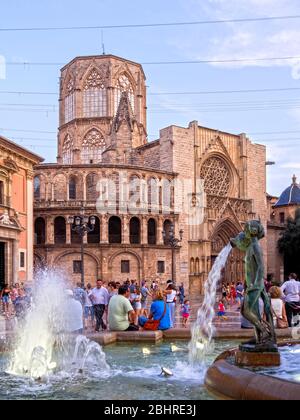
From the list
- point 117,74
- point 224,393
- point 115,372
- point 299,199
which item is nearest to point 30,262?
point 115,372

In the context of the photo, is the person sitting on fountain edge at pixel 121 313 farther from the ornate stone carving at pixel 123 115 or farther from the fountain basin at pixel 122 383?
the ornate stone carving at pixel 123 115

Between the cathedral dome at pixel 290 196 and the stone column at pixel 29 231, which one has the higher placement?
the cathedral dome at pixel 290 196

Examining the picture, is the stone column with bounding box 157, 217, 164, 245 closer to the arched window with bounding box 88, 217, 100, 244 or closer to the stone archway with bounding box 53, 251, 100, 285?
the arched window with bounding box 88, 217, 100, 244

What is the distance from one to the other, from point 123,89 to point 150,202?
1883 cm

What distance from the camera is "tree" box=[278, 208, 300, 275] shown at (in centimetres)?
5342

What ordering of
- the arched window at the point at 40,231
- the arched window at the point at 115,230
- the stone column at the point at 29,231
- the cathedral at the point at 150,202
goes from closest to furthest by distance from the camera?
the stone column at the point at 29,231, the cathedral at the point at 150,202, the arched window at the point at 40,231, the arched window at the point at 115,230

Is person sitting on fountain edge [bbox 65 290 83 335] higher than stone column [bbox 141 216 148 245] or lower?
lower

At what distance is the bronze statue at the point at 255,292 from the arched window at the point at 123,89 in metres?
50.5

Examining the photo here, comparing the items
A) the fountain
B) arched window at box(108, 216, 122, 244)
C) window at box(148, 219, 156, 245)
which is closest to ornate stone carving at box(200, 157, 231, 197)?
window at box(148, 219, 156, 245)

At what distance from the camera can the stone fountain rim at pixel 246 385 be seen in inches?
232

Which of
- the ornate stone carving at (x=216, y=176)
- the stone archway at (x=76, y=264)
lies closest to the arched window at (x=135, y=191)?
the stone archway at (x=76, y=264)

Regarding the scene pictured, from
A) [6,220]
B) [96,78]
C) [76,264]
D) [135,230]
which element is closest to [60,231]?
[76,264]

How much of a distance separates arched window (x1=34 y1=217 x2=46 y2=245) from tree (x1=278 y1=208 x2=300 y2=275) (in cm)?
2337

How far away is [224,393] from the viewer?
6934 millimetres
